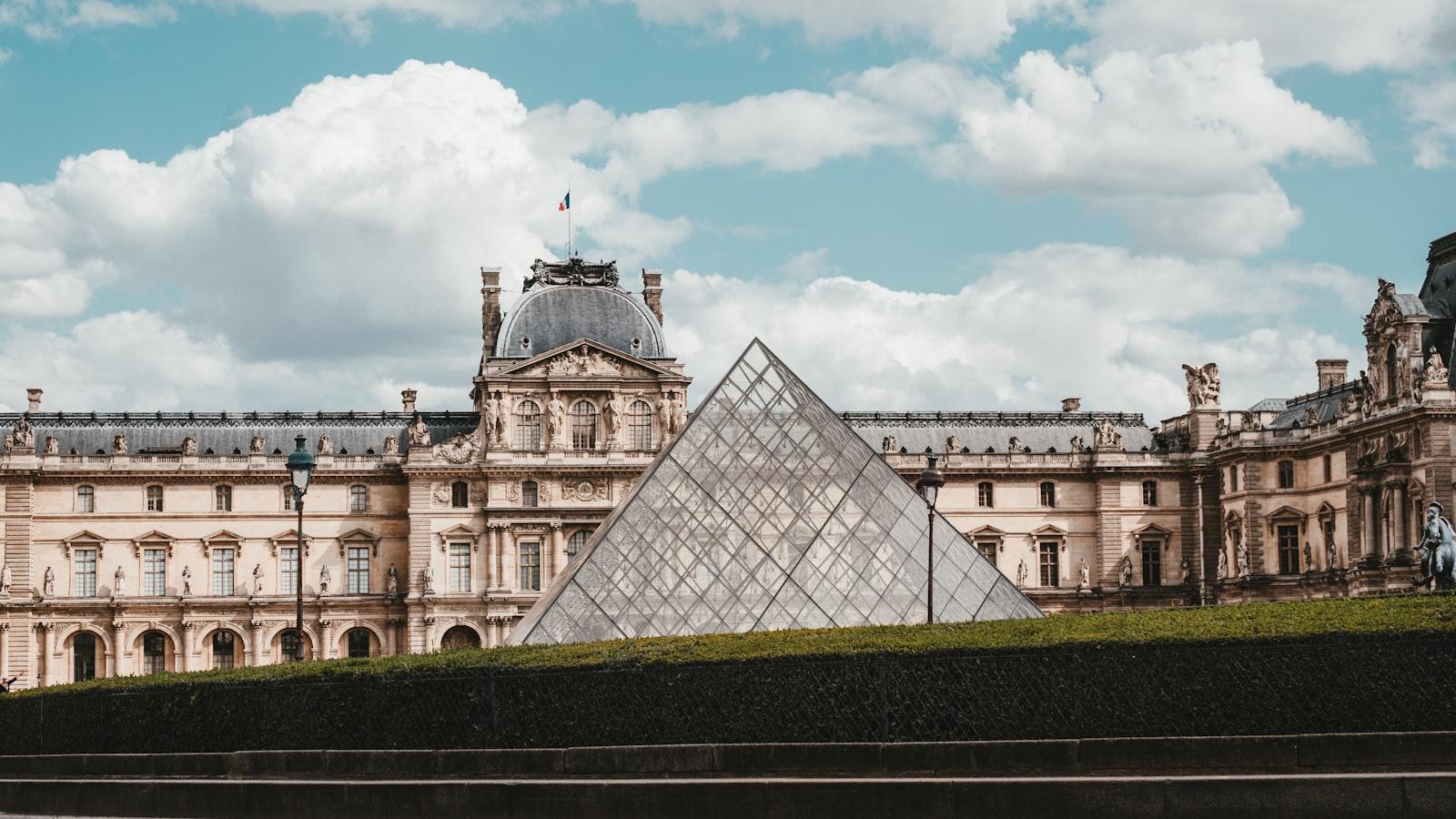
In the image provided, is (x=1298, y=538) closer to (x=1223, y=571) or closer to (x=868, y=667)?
(x=1223, y=571)

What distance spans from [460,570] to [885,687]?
4633 centimetres

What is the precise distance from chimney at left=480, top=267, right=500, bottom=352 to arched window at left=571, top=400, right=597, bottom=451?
4384mm

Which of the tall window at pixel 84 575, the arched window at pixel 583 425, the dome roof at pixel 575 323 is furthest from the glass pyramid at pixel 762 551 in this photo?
the tall window at pixel 84 575

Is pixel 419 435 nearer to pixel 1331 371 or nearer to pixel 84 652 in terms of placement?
pixel 84 652

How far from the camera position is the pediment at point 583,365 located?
65188mm

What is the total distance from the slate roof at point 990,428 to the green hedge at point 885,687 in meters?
47.8

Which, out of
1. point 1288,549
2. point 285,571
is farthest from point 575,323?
point 1288,549

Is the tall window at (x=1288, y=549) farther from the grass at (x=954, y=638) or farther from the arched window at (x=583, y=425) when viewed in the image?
the grass at (x=954, y=638)

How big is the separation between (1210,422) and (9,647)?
39.0 metres

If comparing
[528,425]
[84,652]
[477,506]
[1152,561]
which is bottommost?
[84,652]

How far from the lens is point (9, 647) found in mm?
63188

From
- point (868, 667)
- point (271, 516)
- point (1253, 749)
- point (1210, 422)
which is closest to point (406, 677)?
point (868, 667)

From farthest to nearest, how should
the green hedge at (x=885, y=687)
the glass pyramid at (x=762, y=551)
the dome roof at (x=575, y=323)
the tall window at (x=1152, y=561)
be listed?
A: the tall window at (x=1152, y=561), the dome roof at (x=575, y=323), the glass pyramid at (x=762, y=551), the green hedge at (x=885, y=687)

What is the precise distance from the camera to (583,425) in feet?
216
